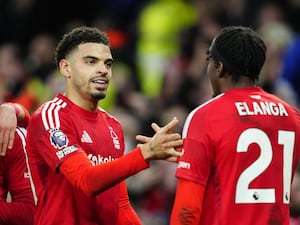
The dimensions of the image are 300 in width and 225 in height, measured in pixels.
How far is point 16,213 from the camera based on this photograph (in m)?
7.98

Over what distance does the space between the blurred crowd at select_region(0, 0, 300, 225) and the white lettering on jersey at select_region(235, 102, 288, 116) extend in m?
4.77

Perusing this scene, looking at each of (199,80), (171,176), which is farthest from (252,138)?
(199,80)

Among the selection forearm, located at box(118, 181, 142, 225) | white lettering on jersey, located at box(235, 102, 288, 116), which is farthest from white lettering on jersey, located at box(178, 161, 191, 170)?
forearm, located at box(118, 181, 142, 225)

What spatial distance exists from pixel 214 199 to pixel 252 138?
0.42 meters

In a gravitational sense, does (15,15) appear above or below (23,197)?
above

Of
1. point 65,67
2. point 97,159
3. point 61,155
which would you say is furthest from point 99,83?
point 61,155

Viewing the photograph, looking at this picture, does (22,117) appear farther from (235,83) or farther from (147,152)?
(235,83)

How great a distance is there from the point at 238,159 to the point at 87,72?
1.24m

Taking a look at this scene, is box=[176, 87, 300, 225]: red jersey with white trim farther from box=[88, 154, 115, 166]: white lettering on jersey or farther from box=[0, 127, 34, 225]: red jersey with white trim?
box=[0, 127, 34, 225]: red jersey with white trim

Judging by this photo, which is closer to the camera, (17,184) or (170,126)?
(170,126)

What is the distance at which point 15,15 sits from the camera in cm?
1703

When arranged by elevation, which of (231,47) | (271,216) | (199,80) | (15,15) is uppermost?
(15,15)

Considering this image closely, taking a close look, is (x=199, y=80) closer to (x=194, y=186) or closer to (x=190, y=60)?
(x=190, y=60)

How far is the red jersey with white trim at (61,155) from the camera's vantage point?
768cm
